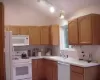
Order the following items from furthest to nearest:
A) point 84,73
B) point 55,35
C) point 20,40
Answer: point 55,35
point 20,40
point 84,73

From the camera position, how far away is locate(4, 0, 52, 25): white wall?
18.0ft

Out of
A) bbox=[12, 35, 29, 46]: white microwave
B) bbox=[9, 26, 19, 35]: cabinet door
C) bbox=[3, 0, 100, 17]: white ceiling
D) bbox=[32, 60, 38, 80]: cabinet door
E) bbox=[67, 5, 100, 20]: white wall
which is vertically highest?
bbox=[3, 0, 100, 17]: white ceiling

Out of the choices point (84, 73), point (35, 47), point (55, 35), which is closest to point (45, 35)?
point (55, 35)

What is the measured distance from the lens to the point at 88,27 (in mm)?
3822

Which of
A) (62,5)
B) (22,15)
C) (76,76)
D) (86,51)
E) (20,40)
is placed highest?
(62,5)

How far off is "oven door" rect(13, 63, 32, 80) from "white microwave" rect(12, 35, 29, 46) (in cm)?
75

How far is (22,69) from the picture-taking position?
16.8ft

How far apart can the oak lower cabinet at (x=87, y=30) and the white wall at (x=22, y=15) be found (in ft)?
6.79

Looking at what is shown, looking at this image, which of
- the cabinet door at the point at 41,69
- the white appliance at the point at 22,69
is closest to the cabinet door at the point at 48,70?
the cabinet door at the point at 41,69

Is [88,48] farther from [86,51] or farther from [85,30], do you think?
[85,30]

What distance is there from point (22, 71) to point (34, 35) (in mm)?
1388

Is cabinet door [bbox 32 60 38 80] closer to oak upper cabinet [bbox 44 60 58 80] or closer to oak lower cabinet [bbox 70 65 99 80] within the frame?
oak upper cabinet [bbox 44 60 58 80]

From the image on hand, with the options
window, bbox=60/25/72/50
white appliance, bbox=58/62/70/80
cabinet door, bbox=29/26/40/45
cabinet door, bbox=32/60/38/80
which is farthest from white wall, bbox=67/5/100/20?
cabinet door, bbox=32/60/38/80

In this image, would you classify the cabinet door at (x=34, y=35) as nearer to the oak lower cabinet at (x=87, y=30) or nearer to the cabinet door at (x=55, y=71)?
the cabinet door at (x=55, y=71)
